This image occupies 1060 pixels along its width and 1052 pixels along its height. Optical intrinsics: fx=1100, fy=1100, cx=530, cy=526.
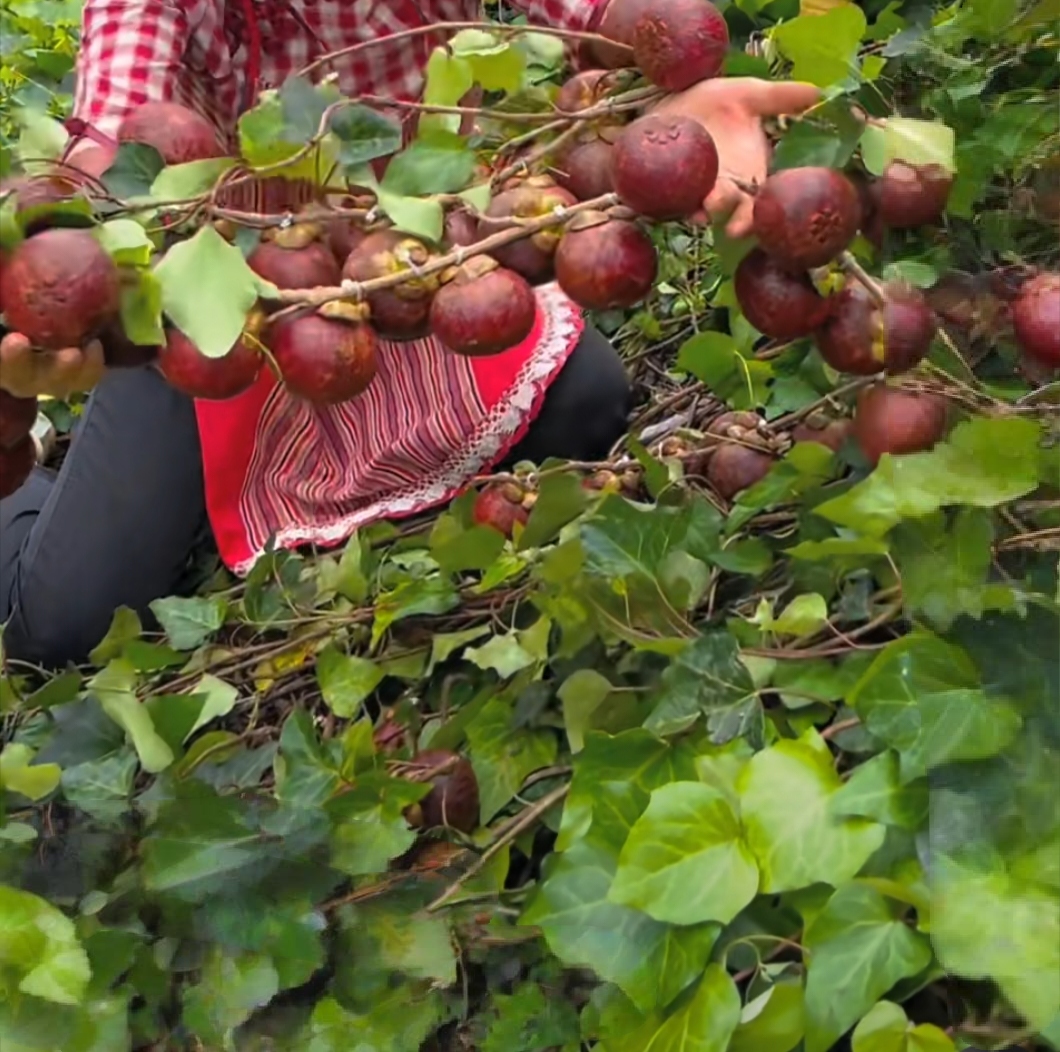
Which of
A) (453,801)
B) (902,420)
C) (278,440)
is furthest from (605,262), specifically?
(278,440)

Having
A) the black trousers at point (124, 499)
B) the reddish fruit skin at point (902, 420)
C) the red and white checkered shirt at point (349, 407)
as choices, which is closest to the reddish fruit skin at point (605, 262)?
the reddish fruit skin at point (902, 420)

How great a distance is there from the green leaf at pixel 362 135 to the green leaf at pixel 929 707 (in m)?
0.31

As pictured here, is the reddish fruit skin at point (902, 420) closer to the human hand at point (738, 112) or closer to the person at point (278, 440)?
the human hand at point (738, 112)

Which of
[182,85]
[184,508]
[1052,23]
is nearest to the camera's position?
[1052,23]

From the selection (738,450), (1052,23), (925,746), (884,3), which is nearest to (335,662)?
(738,450)

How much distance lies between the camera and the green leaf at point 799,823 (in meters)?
0.44

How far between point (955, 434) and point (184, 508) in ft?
2.78

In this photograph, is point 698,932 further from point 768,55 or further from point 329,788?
point 768,55

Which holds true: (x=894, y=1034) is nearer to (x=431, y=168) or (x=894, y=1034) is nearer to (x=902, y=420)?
(x=902, y=420)

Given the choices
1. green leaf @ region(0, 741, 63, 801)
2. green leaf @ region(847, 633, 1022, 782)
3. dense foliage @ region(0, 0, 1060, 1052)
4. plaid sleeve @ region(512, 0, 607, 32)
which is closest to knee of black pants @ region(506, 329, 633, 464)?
dense foliage @ region(0, 0, 1060, 1052)

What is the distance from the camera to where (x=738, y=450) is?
73cm

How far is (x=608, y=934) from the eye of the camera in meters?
0.50

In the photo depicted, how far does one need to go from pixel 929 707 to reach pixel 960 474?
0.32ft

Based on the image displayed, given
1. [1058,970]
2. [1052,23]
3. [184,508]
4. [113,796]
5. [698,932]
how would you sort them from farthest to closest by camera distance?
[184,508] < [113,796] < [1052,23] < [698,932] < [1058,970]
